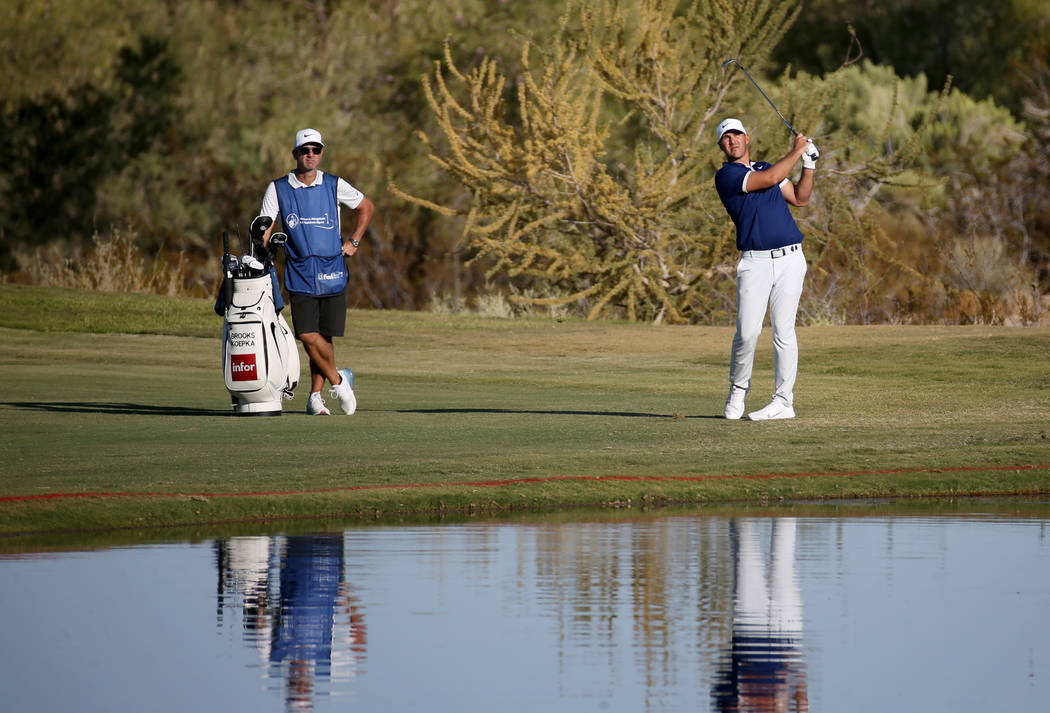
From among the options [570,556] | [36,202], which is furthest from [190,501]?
[36,202]

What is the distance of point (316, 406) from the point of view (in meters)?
16.3

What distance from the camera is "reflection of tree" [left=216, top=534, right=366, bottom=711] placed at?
20.6ft

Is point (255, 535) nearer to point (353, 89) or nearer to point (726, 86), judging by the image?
point (726, 86)

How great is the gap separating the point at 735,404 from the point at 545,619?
8.57 metres

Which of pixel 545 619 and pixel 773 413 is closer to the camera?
pixel 545 619

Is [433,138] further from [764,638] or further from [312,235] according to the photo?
[764,638]

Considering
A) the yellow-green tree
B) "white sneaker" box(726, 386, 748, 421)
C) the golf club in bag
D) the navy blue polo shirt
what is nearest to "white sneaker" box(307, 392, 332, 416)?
the golf club in bag

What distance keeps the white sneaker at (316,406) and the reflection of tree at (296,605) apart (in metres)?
6.61

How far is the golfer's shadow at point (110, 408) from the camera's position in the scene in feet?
→ 53.1

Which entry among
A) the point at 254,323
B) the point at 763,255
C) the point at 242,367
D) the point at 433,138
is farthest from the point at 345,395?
the point at 433,138

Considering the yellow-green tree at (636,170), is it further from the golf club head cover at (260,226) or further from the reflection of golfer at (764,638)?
the reflection of golfer at (764,638)

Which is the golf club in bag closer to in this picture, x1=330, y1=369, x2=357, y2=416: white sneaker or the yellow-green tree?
x1=330, y1=369, x2=357, y2=416: white sneaker

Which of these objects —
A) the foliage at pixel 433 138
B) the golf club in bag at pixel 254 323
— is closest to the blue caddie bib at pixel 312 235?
the golf club in bag at pixel 254 323

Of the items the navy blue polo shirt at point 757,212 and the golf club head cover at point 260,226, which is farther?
the golf club head cover at point 260,226
